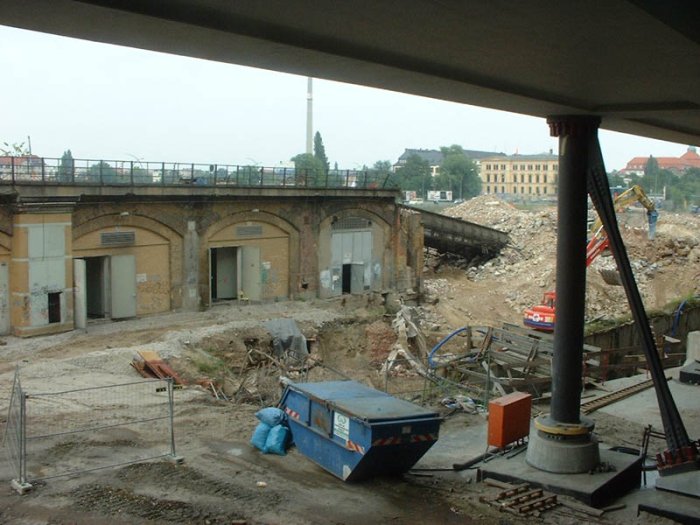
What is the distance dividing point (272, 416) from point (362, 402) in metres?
2.40

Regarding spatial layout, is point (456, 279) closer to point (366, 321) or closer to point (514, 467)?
point (366, 321)

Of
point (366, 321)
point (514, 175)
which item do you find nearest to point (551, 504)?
point (366, 321)

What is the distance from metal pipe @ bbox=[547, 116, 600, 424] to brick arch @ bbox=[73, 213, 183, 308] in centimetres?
1935

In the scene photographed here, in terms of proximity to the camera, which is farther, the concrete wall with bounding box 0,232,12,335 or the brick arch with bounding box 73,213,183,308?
the brick arch with bounding box 73,213,183,308

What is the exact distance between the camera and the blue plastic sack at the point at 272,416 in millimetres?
14516

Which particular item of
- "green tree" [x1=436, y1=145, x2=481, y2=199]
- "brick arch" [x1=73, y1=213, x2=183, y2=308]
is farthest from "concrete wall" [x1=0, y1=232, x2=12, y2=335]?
"green tree" [x1=436, y1=145, x2=481, y2=199]

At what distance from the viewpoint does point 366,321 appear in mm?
34000

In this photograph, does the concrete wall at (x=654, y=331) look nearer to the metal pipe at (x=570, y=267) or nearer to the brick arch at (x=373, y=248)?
the brick arch at (x=373, y=248)

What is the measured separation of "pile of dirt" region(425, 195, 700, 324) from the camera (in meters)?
43.2

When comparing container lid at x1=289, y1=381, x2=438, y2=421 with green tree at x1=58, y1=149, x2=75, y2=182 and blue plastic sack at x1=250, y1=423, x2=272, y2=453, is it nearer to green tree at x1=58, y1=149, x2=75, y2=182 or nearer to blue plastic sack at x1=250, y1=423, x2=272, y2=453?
blue plastic sack at x1=250, y1=423, x2=272, y2=453

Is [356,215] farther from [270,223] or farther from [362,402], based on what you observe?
[362,402]

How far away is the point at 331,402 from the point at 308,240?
23555 millimetres

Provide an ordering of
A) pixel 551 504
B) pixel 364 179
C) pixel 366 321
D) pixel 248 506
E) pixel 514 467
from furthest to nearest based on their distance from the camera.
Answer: pixel 364 179 → pixel 366 321 → pixel 514 467 → pixel 551 504 → pixel 248 506

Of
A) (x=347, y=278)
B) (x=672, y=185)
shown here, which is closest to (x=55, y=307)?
(x=347, y=278)
